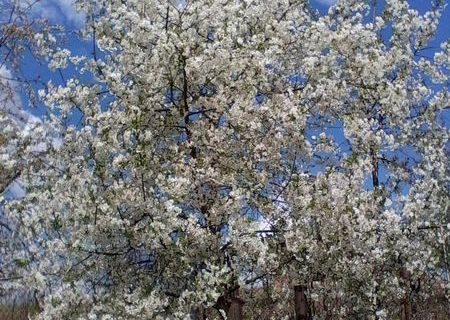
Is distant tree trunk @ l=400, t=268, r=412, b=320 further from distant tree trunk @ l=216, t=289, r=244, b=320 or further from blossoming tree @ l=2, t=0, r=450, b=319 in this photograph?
distant tree trunk @ l=216, t=289, r=244, b=320

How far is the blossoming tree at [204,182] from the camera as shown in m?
7.43

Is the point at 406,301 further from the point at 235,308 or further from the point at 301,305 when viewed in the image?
the point at 235,308

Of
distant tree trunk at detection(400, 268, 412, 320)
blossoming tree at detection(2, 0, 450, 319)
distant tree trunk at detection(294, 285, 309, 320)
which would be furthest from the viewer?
distant tree trunk at detection(400, 268, 412, 320)

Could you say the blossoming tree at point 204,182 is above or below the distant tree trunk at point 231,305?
above

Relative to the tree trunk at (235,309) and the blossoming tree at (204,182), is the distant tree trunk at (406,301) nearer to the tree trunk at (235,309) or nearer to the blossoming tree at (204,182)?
the blossoming tree at (204,182)

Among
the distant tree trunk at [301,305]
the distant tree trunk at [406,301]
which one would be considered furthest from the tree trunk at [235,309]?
the distant tree trunk at [406,301]

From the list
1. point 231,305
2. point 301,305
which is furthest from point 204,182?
point 301,305

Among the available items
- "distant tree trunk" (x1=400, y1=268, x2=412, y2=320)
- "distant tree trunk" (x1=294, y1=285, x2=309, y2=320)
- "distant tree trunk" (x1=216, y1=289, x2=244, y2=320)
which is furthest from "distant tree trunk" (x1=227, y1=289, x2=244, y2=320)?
"distant tree trunk" (x1=400, y1=268, x2=412, y2=320)

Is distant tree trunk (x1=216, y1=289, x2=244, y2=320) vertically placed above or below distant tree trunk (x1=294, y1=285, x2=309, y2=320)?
below

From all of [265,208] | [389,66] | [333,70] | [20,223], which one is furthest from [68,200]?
[389,66]

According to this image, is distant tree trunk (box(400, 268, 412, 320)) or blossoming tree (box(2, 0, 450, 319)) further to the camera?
distant tree trunk (box(400, 268, 412, 320))

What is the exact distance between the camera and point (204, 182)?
7727 mm

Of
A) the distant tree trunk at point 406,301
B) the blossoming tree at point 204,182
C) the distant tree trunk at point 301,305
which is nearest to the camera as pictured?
the blossoming tree at point 204,182

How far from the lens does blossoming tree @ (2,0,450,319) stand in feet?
24.4
